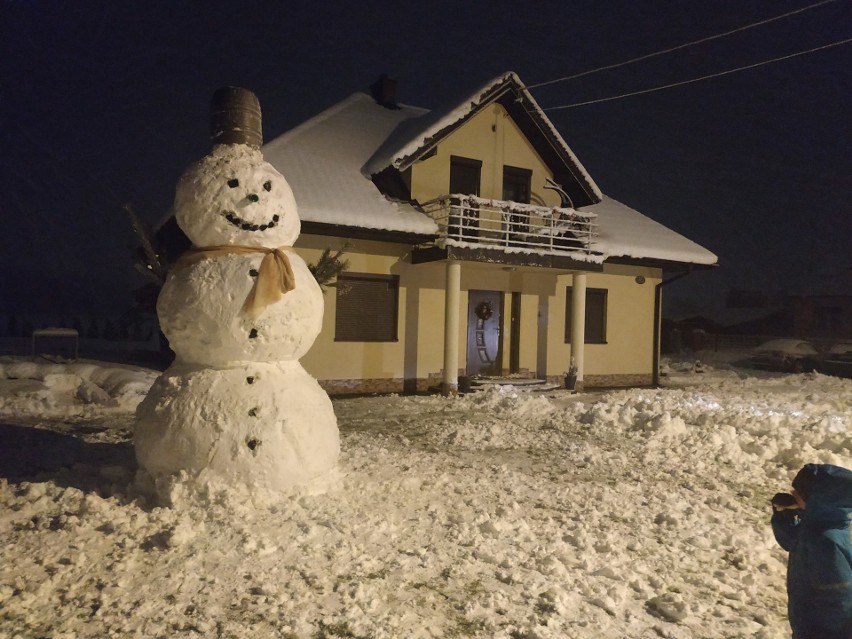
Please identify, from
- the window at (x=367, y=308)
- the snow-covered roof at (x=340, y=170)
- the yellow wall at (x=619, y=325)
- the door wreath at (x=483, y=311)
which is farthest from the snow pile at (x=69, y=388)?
the yellow wall at (x=619, y=325)

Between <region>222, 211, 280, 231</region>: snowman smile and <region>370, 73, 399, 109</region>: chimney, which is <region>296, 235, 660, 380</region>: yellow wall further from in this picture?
<region>222, 211, 280, 231</region>: snowman smile

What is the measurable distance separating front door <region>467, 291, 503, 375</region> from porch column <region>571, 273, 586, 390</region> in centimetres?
182

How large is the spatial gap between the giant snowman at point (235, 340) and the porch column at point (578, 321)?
10.8 metres

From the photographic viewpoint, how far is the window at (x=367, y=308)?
12.9 meters

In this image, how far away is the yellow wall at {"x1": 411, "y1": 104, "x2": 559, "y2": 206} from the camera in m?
14.3

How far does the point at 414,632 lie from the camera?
10.6ft

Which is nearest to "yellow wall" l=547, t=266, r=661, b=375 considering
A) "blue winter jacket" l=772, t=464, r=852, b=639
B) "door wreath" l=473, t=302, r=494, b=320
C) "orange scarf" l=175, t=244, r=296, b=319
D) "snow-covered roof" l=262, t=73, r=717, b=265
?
"snow-covered roof" l=262, t=73, r=717, b=265

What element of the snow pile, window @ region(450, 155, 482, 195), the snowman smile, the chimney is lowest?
the snow pile

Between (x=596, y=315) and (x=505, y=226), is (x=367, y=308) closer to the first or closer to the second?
(x=505, y=226)

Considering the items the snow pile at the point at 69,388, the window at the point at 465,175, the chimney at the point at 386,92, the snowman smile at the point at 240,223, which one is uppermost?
the chimney at the point at 386,92

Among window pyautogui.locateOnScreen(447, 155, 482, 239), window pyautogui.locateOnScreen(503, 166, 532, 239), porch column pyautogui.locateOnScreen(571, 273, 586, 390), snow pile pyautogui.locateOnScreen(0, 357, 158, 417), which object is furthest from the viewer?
window pyautogui.locateOnScreen(503, 166, 532, 239)

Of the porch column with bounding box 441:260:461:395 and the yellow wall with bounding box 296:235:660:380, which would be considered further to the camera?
the porch column with bounding box 441:260:461:395

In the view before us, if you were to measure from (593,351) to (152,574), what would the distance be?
14.2m

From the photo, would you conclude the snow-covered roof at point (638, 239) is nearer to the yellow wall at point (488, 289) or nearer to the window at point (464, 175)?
the yellow wall at point (488, 289)
